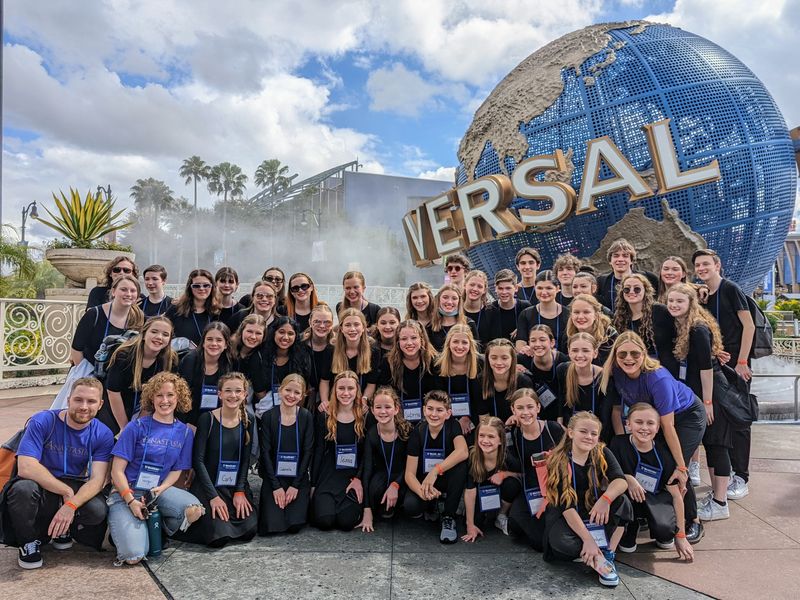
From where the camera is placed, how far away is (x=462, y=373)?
416 cm

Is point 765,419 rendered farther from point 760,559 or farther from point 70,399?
point 70,399

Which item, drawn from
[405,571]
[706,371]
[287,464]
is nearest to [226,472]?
[287,464]

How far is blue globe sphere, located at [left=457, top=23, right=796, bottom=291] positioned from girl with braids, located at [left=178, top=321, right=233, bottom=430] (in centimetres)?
555

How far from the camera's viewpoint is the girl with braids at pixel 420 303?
4.77 metres

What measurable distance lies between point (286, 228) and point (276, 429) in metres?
55.2

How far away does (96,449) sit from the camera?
11.3ft

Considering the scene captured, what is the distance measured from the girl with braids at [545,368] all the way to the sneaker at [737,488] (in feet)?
5.51

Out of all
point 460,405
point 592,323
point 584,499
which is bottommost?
point 584,499

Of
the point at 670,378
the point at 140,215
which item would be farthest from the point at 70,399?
the point at 140,215

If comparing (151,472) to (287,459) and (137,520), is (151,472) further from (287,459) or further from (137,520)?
(287,459)

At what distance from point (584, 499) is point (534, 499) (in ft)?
1.21

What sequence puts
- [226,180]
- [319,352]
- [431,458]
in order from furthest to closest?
[226,180] → [319,352] → [431,458]

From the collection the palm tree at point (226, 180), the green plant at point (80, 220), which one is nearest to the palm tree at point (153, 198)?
the palm tree at point (226, 180)

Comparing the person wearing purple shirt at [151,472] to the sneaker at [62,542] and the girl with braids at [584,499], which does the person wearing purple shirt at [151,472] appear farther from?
the girl with braids at [584,499]
